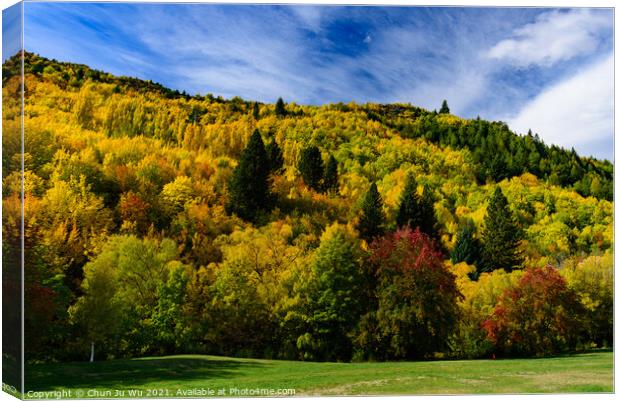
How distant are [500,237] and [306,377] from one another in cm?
631

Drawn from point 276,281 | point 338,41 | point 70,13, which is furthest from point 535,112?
point 70,13

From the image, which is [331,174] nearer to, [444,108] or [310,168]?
[310,168]

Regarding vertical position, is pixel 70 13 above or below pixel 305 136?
above

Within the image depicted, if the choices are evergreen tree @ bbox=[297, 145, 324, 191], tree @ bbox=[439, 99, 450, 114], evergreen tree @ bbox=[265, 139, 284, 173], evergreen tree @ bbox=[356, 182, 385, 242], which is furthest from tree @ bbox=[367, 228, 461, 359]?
tree @ bbox=[439, 99, 450, 114]

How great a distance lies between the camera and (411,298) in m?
16.4

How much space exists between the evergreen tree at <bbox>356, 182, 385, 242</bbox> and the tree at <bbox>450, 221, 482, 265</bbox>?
192 centimetres

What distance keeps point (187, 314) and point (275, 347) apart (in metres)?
2.20

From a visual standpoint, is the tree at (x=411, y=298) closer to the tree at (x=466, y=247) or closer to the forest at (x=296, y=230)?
the forest at (x=296, y=230)

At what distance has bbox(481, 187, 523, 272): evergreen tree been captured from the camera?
17500 millimetres

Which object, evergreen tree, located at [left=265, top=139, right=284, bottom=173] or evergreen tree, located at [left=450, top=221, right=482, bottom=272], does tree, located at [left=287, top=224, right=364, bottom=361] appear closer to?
evergreen tree, located at [left=265, top=139, right=284, bottom=173]

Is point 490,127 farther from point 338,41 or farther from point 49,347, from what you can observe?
point 49,347

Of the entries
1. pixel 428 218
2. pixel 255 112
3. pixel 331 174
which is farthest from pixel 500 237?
pixel 255 112

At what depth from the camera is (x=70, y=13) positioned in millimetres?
15250

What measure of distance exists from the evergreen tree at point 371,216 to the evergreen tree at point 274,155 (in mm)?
2299
